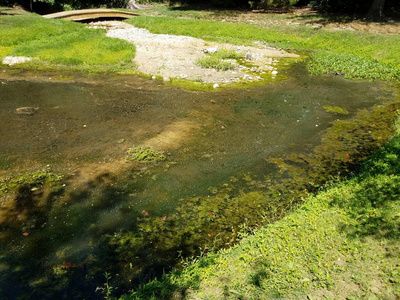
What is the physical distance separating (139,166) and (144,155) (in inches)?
→ 19.7

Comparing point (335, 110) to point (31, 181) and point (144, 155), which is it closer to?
point (144, 155)

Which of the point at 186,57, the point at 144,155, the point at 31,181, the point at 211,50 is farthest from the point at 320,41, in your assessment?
the point at 31,181

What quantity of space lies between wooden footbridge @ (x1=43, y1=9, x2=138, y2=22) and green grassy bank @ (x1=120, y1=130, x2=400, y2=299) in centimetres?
2511

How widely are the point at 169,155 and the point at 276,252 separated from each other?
13.9 feet

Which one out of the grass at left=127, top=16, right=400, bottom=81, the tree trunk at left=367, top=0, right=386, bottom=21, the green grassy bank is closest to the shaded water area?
the green grassy bank

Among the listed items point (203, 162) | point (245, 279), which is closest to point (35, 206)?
point (203, 162)

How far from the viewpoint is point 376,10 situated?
22.5 metres

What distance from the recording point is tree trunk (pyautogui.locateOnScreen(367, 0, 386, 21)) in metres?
22.3

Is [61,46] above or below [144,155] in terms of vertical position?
above

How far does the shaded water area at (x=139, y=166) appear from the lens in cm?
539

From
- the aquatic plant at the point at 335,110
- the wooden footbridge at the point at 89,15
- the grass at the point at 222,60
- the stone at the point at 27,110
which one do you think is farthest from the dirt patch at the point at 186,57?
the wooden footbridge at the point at 89,15

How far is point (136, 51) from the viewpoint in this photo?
17.4m

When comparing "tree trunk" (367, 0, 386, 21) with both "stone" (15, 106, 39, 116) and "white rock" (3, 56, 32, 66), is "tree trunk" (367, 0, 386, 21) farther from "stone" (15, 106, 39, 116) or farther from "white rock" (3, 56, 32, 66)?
"stone" (15, 106, 39, 116)

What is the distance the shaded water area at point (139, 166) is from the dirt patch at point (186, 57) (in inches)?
60.0
